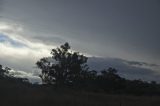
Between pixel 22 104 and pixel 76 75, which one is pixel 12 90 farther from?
pixel 76 75

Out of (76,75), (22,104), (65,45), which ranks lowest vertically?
(22,104)

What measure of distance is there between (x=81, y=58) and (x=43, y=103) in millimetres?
48440

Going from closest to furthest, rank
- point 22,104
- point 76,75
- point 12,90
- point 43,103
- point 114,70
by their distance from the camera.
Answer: point 22,104
point 43,103
point 12,90
point 76,75
point 114,70

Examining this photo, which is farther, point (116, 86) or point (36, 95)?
point (116, 86)

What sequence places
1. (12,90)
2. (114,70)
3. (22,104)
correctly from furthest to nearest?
(114,70)
(12,90)
(22,104)

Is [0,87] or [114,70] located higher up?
[114,70]

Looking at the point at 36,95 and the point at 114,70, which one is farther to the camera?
the point at 114,70

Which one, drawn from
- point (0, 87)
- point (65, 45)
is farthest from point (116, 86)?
point (0, 87)

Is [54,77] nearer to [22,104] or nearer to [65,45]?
[65,45]

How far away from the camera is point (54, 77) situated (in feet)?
212

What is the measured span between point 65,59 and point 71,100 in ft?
155

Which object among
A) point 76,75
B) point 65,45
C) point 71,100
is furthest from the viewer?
point 65,45

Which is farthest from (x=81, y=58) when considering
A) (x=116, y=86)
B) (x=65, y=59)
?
(x=116, y=86)

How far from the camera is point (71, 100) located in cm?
1853
